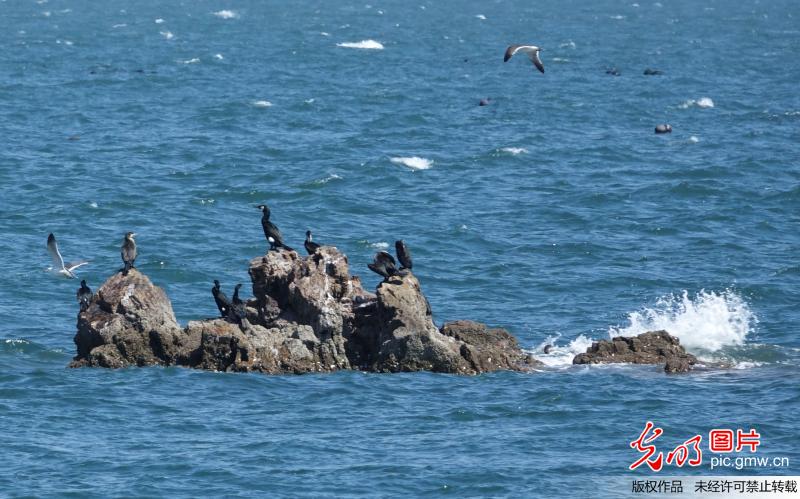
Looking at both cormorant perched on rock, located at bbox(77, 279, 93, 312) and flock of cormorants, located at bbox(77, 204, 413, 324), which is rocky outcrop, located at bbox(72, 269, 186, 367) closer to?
cormorant perched on rock, located at bbox(77, 279, 93, 312)

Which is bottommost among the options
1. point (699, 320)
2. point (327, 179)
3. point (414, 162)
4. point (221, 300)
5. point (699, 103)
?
point (699, 320)

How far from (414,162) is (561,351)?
3488cm

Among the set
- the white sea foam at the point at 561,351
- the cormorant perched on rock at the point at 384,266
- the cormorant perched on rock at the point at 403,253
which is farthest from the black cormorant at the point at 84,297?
the white sea foam at the point at 561,351

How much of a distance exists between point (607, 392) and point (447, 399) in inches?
168

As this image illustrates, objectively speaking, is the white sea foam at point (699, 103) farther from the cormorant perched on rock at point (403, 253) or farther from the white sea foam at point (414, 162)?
the cormorant perched on rock at point (403, 253)

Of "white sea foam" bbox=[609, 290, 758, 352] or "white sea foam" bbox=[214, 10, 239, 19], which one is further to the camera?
"white sea foam" bbox=[214, 10, 239, 19]

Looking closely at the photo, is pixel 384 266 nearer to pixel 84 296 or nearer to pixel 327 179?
pixel 84 296

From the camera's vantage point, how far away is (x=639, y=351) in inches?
1555

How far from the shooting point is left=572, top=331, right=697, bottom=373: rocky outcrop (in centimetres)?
3928

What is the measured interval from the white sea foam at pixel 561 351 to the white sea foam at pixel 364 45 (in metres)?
96.3

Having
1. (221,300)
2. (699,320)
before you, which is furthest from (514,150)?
(221,300)

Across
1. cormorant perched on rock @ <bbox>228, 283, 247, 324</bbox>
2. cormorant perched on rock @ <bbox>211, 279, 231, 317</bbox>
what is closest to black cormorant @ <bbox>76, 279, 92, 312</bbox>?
cormorant perched on rock @ <bbox>211, 279, 231, 317</bbox>

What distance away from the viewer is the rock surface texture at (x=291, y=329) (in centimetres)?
3694

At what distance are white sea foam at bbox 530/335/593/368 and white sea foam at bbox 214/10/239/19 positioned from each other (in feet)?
452
